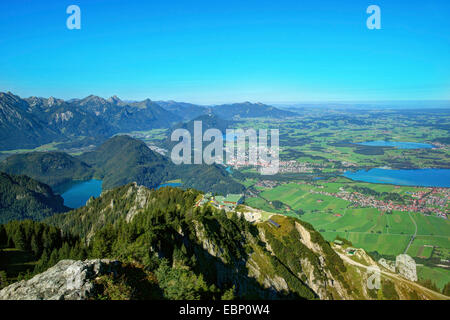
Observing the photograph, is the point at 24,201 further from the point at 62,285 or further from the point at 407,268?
the point at 407,268

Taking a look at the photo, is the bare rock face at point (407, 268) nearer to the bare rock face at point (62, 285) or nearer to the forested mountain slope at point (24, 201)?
the bare rock face at point (62, 285)

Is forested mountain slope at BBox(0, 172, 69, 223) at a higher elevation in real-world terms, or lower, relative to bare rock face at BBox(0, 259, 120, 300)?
lower

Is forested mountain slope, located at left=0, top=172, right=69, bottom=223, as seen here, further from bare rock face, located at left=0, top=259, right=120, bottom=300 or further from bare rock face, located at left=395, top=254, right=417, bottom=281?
bare rock face, located at left=395, top=254, right=417, bottom=281

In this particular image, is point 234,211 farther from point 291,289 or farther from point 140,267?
point 140,267

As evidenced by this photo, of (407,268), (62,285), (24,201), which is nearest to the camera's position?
(62,285)

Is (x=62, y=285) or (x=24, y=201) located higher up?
(x=62, y=285)

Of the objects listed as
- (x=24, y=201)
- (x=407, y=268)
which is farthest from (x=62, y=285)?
(x=24, y=201)

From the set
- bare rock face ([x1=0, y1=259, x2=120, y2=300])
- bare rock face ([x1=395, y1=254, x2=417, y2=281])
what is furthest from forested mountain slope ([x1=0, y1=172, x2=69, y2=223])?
bare rock face ([x1=395, y1=254, x2=417, y2=281])

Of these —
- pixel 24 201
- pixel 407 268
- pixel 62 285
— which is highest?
pixel 62 285

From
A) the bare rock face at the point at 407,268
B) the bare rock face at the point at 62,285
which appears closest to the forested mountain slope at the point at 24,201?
the bare rock face at the point at 62,285

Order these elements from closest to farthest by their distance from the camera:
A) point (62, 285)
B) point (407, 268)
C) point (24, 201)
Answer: point (62, 285) < point (407, 268) < point (24, 201)

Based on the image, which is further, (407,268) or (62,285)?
(407,268)
